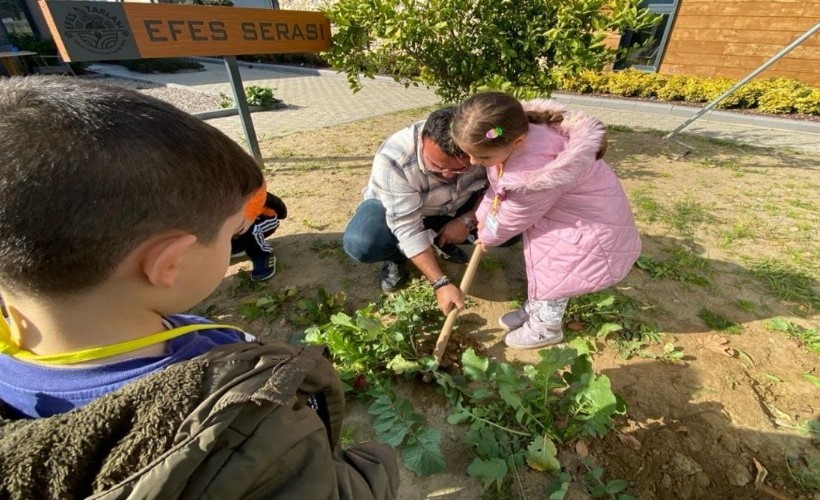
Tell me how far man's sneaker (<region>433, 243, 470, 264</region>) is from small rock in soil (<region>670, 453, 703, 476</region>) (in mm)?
1803

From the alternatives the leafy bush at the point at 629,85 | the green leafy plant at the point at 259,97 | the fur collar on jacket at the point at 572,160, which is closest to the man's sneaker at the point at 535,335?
the fur collar on jacket at the point at 572,160

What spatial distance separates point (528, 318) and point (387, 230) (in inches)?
42.4

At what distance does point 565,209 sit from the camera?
2.07 meters

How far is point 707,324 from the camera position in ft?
8.15

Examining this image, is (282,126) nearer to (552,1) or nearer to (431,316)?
(552,1)

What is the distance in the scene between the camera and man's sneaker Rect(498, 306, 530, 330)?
8.29 ft

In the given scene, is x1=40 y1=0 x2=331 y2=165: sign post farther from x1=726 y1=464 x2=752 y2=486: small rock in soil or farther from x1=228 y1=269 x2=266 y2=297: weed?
x1=726 y1=464 x2=752 y2=486: small rock in soil

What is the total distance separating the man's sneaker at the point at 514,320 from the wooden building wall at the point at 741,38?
9351 mm

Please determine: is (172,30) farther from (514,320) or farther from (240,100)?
(514,320)

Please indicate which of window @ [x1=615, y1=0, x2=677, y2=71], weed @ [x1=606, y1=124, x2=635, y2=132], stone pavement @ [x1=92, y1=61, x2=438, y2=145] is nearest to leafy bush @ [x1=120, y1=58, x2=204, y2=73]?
stone pavement @ [x1=92, y1=61, x2=438, y2=145]

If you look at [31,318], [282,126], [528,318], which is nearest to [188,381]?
[31,318]

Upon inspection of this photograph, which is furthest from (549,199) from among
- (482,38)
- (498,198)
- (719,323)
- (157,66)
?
(157,66)

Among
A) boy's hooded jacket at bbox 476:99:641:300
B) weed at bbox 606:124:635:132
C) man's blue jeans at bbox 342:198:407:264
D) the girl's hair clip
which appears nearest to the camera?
the girl's hair clip

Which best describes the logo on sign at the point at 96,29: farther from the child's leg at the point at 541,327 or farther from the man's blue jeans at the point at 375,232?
the child's leg at the point at 541,327
